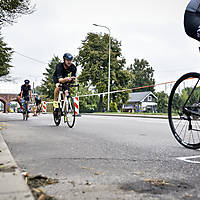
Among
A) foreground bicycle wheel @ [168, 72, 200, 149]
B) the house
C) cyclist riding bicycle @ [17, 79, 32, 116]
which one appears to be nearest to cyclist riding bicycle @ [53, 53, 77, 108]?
foreground bicycle wheel @ [168, 72, 200, 149]

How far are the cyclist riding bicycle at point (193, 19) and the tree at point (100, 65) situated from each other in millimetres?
39448

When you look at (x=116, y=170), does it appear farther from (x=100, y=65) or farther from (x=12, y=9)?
(x=100, y=65)

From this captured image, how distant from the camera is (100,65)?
44969 millimetres

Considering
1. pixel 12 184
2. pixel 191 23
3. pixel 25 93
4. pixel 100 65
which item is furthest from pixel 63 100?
pixel 100 65

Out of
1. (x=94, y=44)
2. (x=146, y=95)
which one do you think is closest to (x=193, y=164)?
(x=94, y=44)

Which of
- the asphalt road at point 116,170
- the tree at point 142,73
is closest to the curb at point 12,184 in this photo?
the asphalt road at point 116,170

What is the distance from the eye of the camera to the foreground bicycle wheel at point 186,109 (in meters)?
3.95

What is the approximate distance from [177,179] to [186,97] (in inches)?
79.0

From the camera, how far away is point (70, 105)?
7973 millimetres

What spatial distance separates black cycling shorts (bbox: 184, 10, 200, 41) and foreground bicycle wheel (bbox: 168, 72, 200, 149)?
565mm

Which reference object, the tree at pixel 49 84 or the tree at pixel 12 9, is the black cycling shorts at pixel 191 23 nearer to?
the tree at pixel 12 9

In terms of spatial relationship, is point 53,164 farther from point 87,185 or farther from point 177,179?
point 177,179

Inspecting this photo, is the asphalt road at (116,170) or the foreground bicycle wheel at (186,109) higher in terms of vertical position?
the foreground bicycle wheel at (186,109)

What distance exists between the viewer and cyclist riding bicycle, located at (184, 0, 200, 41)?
3.58 metres
